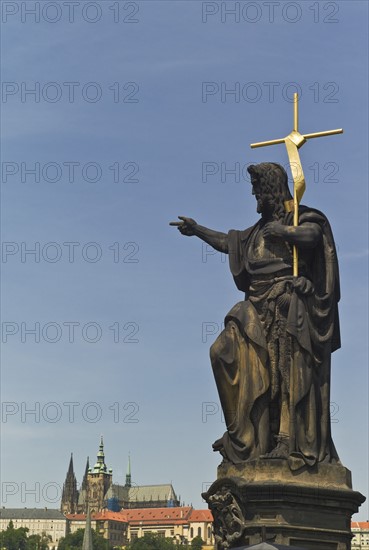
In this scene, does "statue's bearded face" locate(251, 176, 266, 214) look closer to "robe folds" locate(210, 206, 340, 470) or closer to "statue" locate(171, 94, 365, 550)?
"statue" locate(171, 94, 365, 550)

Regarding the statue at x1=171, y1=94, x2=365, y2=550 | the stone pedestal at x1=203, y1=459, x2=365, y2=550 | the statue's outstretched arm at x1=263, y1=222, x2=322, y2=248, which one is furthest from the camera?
the statue's outstretched arm at x1=263, y1=222, x2=322, y2=248

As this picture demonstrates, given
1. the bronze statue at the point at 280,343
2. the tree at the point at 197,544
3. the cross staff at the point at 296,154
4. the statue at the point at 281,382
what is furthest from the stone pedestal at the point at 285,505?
the tree at the point at 197,544

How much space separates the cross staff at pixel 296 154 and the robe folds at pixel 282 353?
0.39 feet

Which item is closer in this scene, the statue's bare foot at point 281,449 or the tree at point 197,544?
the statue's bare foot at point 281,449

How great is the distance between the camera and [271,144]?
1462cm

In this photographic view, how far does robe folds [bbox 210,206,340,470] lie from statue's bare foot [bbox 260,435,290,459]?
7 centimetres

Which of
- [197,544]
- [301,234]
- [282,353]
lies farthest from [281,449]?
[197,544]

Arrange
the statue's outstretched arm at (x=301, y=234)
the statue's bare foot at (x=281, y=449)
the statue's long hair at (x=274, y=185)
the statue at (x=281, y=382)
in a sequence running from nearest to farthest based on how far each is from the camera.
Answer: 1. the statue at (x=281, y=382)
2. the statue's bare foot at (x=281, y=449)
3. the statue's outstretched arm at (x=301, y=234)
4. the statue's long hair at (x=274, y=185)

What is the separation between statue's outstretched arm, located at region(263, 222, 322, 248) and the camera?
13.8 meters

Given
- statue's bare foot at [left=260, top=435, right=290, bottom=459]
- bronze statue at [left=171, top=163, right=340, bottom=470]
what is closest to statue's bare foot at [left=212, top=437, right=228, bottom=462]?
bronze statue at [left=171, top=163, right=340, bottom=470]

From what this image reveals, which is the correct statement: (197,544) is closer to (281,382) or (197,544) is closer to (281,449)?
(281,382)

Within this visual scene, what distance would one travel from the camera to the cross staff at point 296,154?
14.0m

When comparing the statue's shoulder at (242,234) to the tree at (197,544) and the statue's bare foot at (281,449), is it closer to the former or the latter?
the statue's bare foot at (281,449)

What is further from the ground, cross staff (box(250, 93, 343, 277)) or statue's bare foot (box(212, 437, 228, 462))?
cross staff (box(250, 93, 343, 277))
